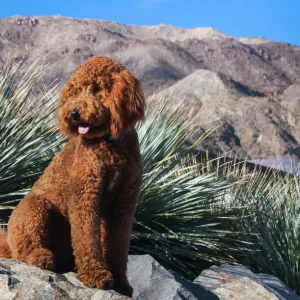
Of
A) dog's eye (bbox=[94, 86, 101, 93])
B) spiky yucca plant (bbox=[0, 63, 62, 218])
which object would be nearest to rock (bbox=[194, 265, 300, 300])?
spiky yucca plant (bbox=[0, 63, 62, 218])

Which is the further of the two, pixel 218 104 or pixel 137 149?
pixel 218 104

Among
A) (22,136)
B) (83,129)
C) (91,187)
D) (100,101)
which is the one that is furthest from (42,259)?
(22,136)

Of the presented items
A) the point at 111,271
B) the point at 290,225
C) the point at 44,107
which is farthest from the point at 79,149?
the point at 290,225

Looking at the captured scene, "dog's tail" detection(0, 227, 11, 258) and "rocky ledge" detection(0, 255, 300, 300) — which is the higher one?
"dog's tail" detection(0, 227, 11, 258)

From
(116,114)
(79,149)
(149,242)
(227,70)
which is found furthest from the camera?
(227,70)

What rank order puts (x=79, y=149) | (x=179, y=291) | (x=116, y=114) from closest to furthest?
(x=116, y=114) → (x=79, y=149) → (x=179, y=291)

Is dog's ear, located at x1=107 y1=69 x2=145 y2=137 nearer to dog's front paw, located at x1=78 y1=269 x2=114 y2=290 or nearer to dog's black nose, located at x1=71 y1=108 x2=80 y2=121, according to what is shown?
dog's black nose, located at x1=71 y1=108 x2=80 y2=121

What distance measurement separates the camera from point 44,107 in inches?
263

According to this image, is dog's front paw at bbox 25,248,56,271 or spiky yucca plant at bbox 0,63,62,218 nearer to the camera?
dog's front paw at bbox 25,248,56,271

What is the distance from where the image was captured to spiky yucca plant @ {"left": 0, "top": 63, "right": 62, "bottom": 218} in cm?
616

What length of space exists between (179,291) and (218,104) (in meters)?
22.8

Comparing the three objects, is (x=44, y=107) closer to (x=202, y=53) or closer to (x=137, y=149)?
(x=137, y=149)

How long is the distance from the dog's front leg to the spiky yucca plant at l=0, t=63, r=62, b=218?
2130 mm

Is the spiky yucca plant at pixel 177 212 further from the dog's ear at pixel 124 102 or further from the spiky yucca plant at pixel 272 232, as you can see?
the dog's ear at pixel 124 102
